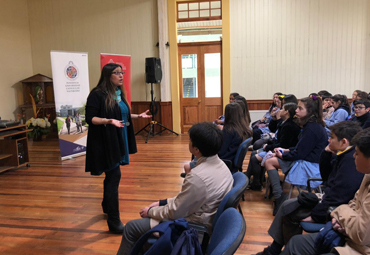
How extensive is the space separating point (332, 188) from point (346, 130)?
1.48 feet

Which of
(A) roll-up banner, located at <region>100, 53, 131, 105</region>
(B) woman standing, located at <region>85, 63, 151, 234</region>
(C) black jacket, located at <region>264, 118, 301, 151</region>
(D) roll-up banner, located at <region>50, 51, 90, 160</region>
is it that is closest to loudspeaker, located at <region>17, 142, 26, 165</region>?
(D) roll-up banner, located at <region>50, 51, 90, 160</region>

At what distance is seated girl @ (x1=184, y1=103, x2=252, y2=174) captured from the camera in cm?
328

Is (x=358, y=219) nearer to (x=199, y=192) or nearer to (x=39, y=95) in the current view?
(x=199, y=192)

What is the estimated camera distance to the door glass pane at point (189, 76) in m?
8.46

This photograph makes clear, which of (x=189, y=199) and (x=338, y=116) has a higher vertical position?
(x=338, y=116)

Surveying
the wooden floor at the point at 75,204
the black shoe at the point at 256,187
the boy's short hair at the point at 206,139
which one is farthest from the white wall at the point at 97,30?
the boy's short hair at the point at 206,139

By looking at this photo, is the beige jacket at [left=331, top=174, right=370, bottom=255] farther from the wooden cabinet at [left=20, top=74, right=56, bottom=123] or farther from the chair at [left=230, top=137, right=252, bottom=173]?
the wooden cabinet at [left=20, top=74, right=56, bottom=123]

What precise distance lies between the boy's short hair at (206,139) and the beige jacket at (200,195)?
48 millimetres

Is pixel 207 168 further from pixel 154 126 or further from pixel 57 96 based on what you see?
pixel 154 126

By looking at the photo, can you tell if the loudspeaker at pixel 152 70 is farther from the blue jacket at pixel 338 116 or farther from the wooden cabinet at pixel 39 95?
the blue jacket at pixel 338 116

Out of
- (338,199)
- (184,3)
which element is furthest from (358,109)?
(184,3)

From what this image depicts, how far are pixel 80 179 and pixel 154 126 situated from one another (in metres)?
4.13

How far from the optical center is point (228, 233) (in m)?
1.19

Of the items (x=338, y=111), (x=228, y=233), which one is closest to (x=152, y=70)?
(x=338, y=111)
